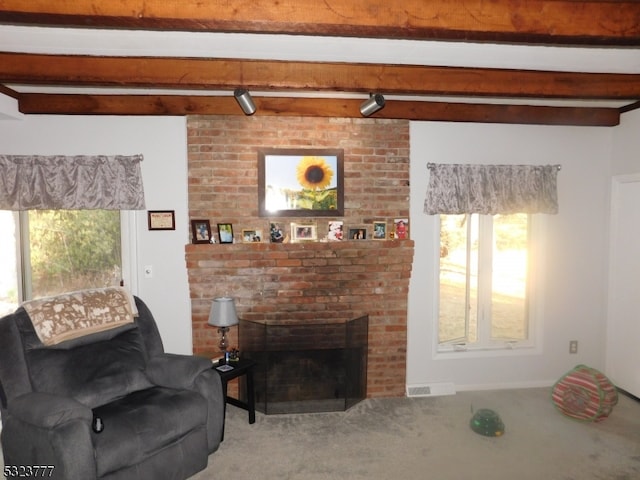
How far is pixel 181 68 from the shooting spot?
2924mm

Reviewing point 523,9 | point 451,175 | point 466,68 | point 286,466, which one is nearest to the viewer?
point 523,9

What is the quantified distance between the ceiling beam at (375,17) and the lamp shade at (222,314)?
82.1 inches

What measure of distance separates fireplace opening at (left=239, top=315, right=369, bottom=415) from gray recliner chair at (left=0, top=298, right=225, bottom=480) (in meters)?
0.76

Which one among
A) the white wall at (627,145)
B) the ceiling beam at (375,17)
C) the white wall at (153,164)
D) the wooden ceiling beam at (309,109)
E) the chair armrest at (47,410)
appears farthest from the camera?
the white wall at (627,145)

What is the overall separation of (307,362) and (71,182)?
8.12 feet

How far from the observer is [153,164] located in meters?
3.87

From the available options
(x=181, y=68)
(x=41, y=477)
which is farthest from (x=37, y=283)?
(x=181, y=68)

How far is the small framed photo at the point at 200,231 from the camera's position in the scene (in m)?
3.86

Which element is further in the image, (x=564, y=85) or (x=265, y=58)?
(x=564, y=85)

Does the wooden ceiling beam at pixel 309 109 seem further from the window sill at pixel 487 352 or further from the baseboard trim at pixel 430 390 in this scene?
the baseboard trim at pixel 430 390

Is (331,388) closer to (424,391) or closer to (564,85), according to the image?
(424,391)

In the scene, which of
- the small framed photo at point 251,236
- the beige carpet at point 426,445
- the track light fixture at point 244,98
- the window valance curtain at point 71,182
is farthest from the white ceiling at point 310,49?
the beige carpet at point 426,445

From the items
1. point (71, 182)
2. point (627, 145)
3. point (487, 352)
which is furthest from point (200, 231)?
point (627, 145)

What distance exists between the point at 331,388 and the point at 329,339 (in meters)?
0.41
